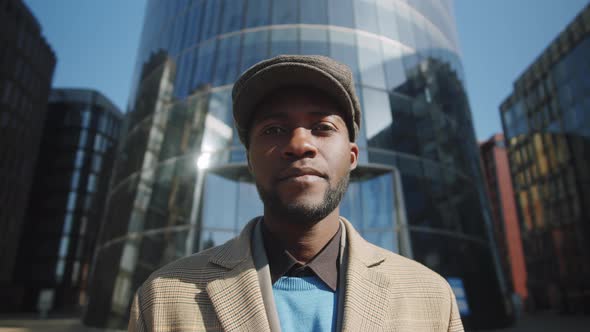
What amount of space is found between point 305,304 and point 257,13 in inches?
540

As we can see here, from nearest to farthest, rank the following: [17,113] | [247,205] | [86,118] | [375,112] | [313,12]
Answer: [247,205], [375,112], [313,12], [17,113], [86,118]

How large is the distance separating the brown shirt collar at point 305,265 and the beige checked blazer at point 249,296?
58mm

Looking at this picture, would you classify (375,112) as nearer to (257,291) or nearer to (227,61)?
(227,61)

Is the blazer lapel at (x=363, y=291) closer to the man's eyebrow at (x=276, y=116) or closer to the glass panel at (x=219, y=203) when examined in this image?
the man's eyebrow at (x=276, y=116)

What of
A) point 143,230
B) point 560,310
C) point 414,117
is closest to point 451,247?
point 414,117

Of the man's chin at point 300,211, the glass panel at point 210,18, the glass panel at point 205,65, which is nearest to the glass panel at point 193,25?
the glass panel at point 210,18

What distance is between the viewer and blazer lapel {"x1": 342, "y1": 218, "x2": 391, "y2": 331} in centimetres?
121

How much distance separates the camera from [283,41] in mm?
12766

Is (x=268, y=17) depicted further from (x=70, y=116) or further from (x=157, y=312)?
(x=70, y=116)

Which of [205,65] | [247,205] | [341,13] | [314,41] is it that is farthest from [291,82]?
[341,13]

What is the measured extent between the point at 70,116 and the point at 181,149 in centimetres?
3735

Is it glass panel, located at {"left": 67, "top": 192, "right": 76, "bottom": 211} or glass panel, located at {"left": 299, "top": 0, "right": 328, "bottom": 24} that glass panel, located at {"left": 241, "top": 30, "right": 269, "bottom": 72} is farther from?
glass panel, located at {"left": 67, "top": 192, "right": 76, "bottom": 211}

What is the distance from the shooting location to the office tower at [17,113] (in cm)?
3186

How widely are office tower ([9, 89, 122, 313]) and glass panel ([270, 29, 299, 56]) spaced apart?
33795 mm
